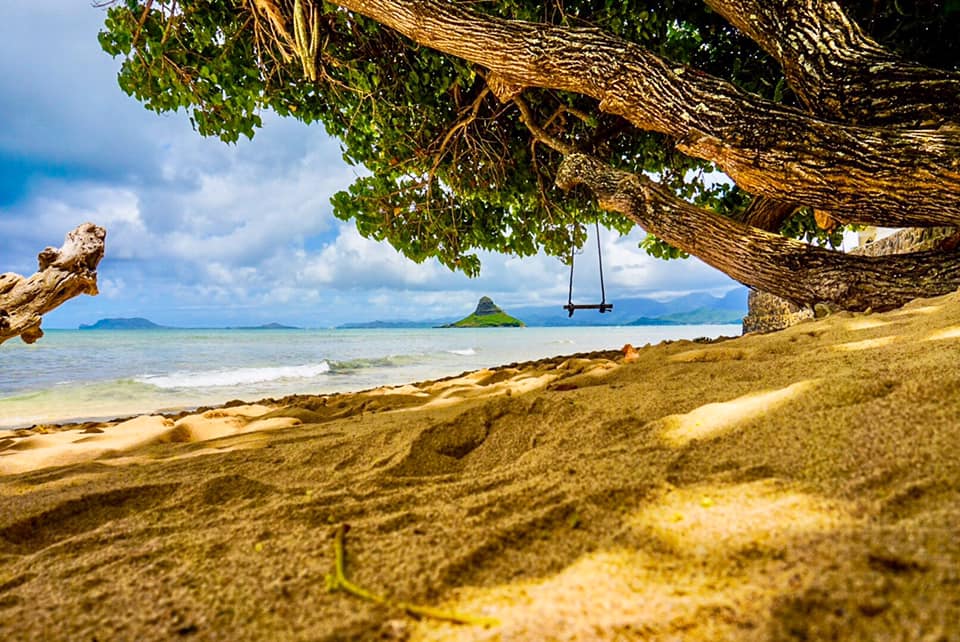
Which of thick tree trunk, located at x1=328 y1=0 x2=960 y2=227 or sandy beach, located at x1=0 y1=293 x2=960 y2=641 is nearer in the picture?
sandy beach, located at x1=0 y1=293 x2=960 y2=641

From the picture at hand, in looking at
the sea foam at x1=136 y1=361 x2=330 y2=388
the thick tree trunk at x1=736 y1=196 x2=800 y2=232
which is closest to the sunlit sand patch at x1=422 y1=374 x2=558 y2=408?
the thick tree trunk at x1=736 y1=196 x2=800 y2=232

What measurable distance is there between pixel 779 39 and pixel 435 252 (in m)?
4.59

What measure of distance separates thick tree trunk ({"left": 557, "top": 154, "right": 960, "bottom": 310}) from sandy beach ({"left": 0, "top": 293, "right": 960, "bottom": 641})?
1343 millimetres

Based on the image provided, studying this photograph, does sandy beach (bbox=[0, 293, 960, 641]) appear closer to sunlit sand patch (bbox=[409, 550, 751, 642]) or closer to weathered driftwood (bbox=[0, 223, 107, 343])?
sunlit sand patch (bbox=[409, 550, 751, 642])

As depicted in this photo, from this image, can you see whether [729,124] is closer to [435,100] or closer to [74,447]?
[435,100]

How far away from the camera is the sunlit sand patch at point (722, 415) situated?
1251mm

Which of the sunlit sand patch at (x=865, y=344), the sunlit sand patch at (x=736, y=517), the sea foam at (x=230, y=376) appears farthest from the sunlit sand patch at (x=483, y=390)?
the sea foam at (x=230, y=376)

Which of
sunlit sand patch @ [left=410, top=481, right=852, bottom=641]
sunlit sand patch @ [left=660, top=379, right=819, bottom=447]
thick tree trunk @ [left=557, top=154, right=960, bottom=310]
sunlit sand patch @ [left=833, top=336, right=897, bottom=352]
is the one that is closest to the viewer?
sunlit sand patch @ [left=410, top=481, right=852, bottom=641]

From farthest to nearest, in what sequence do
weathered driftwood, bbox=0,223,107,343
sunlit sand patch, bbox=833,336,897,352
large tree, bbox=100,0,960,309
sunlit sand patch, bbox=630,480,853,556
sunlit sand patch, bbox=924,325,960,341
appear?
weathered driftwood, bbox=0,223,107,343
large tree, bbox=100,0,960,309
sunlit sand patch, bbox=833,336,897,352
sunlit sand patch, bbox=924,325,960,341
sunlit sand patch, bbox=630,480,853,556

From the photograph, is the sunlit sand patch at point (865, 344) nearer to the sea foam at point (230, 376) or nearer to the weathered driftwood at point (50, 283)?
the weathered driftwood at point (50, 283)

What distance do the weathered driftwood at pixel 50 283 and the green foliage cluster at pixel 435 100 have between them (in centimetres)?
208

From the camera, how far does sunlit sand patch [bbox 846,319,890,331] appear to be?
2.15 meters

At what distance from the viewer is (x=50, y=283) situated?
3.25m

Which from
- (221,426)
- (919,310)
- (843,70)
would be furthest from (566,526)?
(843,70)
